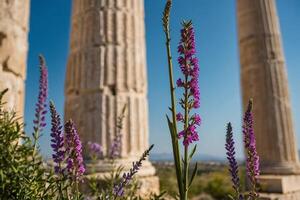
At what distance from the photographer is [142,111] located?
7.89 m

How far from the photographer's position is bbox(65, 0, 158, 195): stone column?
24.3 ft

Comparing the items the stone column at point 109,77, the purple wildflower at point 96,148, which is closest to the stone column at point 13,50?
the purple wildflower at point 96,148

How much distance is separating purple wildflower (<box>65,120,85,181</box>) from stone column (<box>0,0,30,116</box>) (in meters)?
1.23

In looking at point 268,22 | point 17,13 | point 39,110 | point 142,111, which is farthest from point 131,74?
point 268,22

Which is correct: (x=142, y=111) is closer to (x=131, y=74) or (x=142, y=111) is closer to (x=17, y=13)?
(x=131, y=74)

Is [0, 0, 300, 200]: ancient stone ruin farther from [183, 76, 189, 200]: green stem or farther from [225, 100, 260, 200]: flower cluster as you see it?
[183, 76, 189, 200]: green stem

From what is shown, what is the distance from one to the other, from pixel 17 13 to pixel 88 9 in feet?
19.1

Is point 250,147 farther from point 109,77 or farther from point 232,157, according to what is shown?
point 109,77

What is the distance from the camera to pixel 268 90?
11.8 m

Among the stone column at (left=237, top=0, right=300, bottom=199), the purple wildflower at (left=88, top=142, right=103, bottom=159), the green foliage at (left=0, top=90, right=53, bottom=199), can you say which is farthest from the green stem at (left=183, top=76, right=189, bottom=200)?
the stone column at (left=237, top=0, right=300, bottom=199)

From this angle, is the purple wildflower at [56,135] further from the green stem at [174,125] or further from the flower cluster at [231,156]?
the flower cluster at [231,156]

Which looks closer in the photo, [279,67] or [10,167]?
[10,167]

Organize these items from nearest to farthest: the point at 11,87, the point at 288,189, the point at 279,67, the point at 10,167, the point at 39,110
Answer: the point at 10,167
the point at 39,110
the point at 11,87
the point at 288,189
the point at 279,67

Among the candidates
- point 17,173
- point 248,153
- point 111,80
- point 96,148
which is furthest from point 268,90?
point 17,173
